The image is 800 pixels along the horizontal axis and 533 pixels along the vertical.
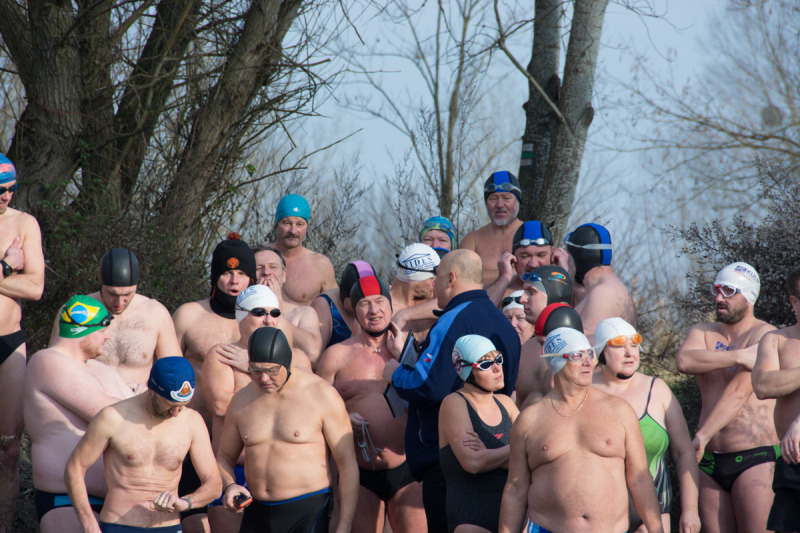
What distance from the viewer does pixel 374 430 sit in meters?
5.58

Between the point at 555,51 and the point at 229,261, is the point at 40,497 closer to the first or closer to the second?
the point at 229,261

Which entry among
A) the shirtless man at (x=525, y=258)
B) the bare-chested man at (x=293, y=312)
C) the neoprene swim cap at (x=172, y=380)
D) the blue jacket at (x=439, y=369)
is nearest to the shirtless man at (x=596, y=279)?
the shirtless man at (x=525, y=258)

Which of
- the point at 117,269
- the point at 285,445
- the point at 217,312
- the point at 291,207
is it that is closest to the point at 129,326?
the point at 117,269

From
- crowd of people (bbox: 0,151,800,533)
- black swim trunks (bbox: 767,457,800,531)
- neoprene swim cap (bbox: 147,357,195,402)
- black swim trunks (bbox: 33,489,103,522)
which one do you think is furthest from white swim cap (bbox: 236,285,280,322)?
black swim trunks (bbox: 767,457,800,531)

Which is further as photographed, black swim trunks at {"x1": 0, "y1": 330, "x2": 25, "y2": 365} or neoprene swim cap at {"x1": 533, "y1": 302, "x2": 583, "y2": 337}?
black swim trunks at {"x1": 0, "y1": 330, "x2": 25, "y2": 365}

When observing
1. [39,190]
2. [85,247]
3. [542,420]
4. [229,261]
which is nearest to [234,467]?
[229,261]

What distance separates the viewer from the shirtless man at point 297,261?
25.1 ft

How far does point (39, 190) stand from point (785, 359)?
8414 mm

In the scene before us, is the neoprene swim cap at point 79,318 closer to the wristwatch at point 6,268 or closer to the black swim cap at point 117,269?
the black swim cap at point 117,269

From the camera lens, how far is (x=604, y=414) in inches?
166

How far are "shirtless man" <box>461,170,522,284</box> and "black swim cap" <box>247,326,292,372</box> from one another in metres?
3.29

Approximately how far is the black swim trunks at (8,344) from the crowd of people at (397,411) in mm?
17

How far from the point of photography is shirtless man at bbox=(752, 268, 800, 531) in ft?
15.2

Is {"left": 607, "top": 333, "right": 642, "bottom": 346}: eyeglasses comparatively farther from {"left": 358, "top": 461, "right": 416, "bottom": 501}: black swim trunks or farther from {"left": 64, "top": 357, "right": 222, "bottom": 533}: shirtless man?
{"left": 64, "top": 357, "right": 222, "bottom": 533}: shirtless man
